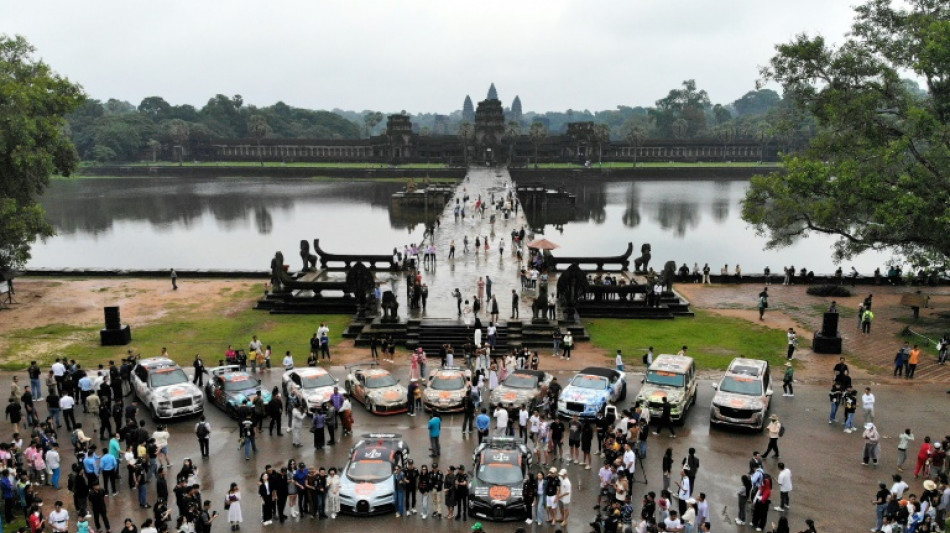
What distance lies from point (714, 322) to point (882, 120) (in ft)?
35.6

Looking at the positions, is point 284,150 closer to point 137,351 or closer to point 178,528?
point 137,351

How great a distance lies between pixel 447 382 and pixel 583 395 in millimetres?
3861

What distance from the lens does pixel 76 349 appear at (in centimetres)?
2714

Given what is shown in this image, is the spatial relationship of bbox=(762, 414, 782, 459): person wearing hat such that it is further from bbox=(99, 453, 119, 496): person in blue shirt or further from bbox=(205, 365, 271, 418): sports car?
bbox=(99, 453, 119, 496): person in blue shirt

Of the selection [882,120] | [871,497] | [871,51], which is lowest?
[871,497]

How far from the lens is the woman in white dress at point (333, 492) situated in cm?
1439

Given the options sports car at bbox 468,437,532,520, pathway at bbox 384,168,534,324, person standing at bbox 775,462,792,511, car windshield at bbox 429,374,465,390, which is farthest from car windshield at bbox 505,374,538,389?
pathway at bbox 384,168,534,324

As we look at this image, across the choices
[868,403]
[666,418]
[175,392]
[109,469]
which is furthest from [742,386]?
[109,469]

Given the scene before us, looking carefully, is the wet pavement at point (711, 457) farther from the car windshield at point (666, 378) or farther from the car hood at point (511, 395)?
the car hood at point (511, 395)

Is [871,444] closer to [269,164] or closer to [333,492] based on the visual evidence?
[333,492]

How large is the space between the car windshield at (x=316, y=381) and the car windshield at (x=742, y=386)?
35.8 feet

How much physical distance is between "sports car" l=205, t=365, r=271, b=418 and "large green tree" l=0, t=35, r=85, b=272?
58.9 feet

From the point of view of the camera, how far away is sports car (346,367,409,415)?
20.1m

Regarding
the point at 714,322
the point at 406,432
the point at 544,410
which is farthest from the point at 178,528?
the point at 714,322
